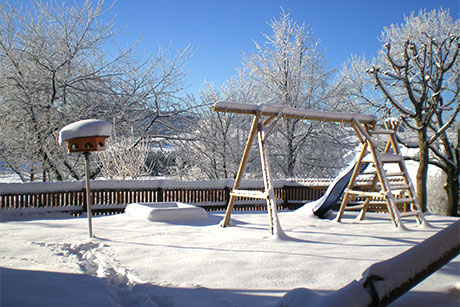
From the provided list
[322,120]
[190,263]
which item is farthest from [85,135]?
[322,120]

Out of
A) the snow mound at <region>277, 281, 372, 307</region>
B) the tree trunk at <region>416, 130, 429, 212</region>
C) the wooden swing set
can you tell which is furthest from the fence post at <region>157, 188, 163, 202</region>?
the tree trunk at <region>416, 130, 429, 212</region>

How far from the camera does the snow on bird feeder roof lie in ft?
17.9

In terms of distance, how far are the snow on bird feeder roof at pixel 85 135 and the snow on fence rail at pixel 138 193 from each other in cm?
433

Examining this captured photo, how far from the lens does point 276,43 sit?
17.8 meters

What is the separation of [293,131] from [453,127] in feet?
25.1

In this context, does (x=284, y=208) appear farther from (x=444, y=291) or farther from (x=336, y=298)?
(x=336, y=298)

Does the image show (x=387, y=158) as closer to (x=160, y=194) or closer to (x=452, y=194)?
(x=160, y=194)

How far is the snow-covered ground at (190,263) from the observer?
2.91 m

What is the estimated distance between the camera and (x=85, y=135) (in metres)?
5.48

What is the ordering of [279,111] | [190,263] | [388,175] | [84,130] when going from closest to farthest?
1. [190,263]
2. [84,130]
3. [279,111]
4. [388,175]

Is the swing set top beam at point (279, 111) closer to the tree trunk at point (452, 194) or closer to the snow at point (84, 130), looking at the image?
the snow at point (84, 130)

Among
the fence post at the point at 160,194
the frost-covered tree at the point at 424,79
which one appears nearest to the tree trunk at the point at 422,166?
the frost-covered tree at the point at 424,79

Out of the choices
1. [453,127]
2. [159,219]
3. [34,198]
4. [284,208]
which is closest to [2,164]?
[34,198]

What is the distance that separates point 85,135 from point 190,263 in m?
2.80
